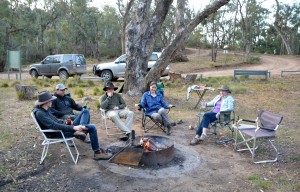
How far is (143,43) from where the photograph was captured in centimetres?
919

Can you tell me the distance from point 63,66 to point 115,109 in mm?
11857

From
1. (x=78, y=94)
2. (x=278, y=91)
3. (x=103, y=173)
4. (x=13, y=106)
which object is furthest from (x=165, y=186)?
(x=278, y=91)

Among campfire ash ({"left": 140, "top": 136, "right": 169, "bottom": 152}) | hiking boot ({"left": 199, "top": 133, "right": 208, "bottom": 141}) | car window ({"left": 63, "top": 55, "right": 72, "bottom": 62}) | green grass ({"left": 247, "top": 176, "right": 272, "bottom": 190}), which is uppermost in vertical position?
car window ({"left": 63, "top": 55, "right": 72, "bottom": 62})

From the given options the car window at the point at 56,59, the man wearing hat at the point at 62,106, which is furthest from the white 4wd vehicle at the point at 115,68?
the man wearing hat at the point at 62,106

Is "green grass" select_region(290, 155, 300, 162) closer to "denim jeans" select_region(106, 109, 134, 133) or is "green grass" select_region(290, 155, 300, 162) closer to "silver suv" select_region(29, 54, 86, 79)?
"denim jeans" select_region(106, 109, 134, 133)

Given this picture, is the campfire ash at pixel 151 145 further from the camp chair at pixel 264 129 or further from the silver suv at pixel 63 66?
the silver suv at pixel 63 66

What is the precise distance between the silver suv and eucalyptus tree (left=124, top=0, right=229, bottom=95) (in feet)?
26.4

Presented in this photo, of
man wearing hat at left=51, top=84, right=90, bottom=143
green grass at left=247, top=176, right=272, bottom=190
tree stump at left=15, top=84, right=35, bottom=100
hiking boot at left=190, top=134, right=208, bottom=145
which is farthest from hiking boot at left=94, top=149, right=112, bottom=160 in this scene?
tree stump at left=15, top=84, right=35, bottom=100

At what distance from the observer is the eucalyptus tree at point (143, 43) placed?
9.09m

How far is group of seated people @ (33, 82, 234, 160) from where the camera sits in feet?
14.1

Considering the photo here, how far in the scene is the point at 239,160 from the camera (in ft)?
15.8

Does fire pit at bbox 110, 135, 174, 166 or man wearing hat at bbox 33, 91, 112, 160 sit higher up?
man wearing hat at bbox 33, 91, 112, 160

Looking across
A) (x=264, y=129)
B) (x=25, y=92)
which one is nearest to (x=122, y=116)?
(x=264, y=129)

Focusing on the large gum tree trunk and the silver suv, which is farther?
the silver suv
